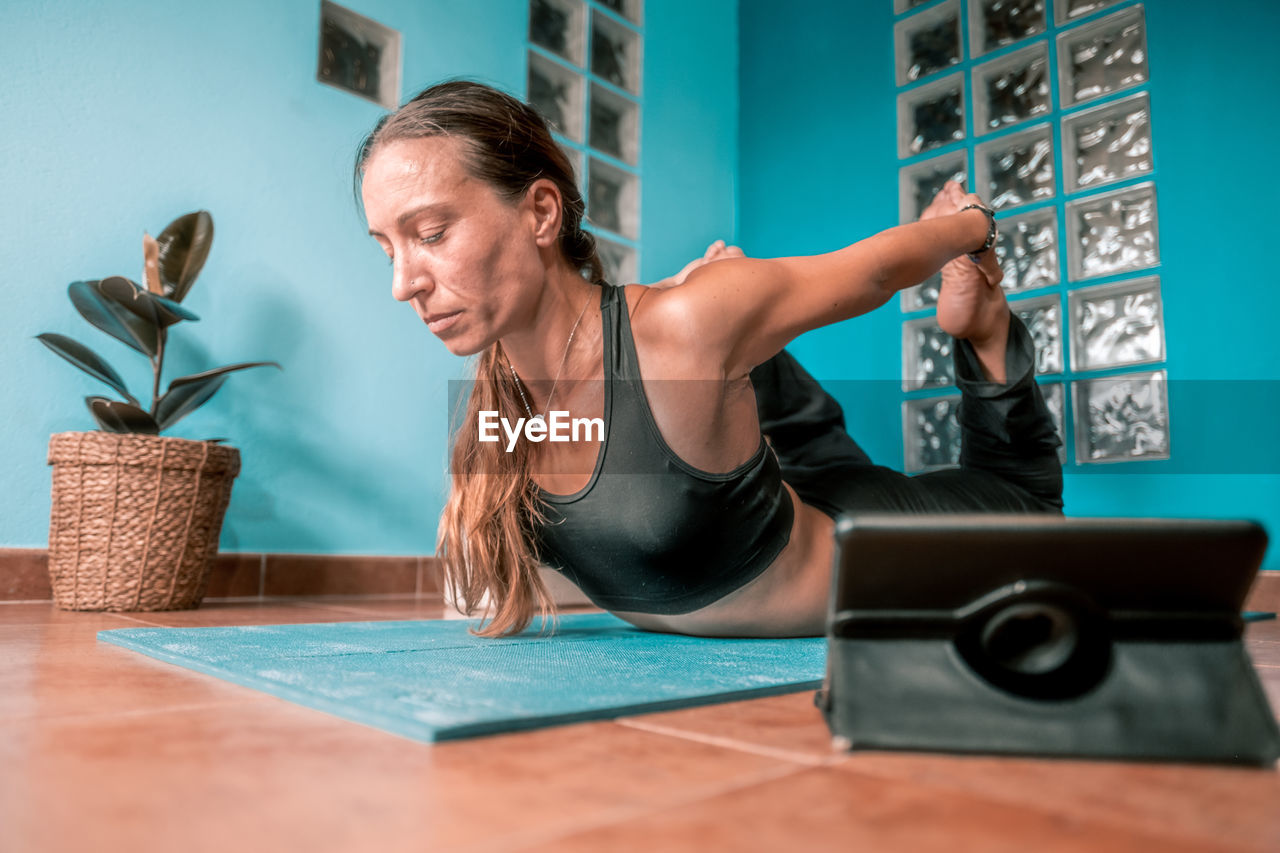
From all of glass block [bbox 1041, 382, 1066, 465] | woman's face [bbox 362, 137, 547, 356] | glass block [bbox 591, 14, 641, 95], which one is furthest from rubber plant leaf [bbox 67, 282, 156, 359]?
glass block [bbox 1041, 382, 1066, 465]

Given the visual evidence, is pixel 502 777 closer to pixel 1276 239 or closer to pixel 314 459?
pixel 314 459

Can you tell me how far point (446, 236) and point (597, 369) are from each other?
0.72 feet

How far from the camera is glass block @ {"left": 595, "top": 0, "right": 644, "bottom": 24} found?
2508 millimetres

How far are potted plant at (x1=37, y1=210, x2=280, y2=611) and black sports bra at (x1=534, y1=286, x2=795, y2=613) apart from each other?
73 centimetres

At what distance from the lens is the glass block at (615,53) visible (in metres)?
2.47

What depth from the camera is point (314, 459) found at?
1844 millimetres

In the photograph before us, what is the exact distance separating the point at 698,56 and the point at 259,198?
161 cm

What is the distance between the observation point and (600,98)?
8.10 feet

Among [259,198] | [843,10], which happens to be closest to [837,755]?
[259,198]

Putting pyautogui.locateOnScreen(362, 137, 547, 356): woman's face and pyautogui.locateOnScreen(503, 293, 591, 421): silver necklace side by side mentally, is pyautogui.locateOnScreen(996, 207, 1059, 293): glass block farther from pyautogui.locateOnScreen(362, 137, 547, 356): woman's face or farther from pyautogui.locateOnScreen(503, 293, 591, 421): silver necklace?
pyautogui.locateOnScreen(362, 137, 547, 356): woman's face

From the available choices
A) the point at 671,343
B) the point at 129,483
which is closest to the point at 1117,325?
the point at 671,343

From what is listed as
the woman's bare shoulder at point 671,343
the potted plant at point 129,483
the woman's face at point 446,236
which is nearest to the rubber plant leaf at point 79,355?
the potted plant at point 129,483

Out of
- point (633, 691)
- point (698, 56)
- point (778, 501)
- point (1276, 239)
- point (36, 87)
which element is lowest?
point (633, 691)

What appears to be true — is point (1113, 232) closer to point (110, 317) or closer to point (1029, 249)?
point (1029, 249)
